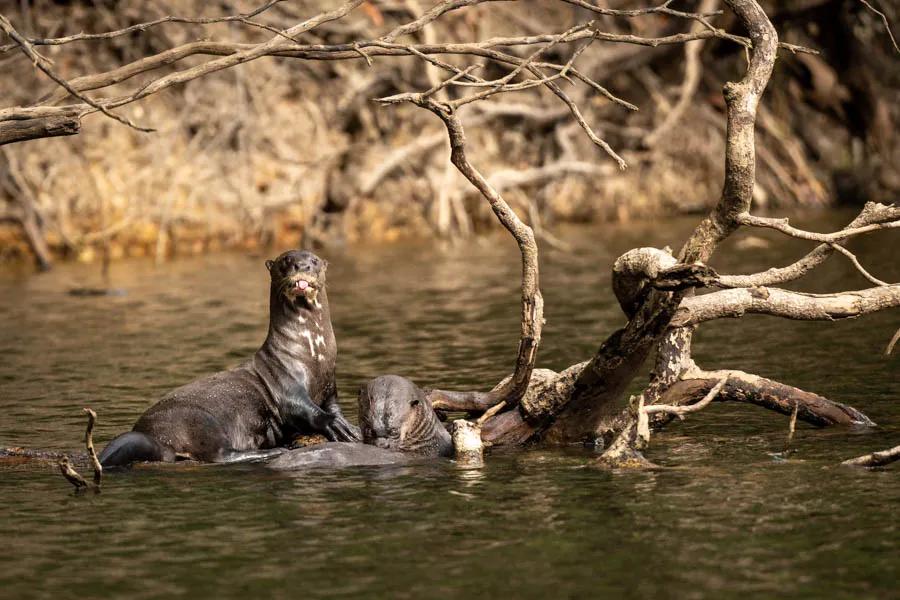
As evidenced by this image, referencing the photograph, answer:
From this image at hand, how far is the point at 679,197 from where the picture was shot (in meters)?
21.1

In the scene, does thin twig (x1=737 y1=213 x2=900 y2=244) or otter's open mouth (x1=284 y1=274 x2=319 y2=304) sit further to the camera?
otter's open mouth (x1=284 y1=274 x2=319 y2=304)

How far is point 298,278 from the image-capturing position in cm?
670

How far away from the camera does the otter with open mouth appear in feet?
19.7

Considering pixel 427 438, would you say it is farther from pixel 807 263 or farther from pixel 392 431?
pixel 807 263

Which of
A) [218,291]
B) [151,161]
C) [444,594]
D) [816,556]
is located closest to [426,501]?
[444,594]

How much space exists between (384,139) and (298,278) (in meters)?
12.3

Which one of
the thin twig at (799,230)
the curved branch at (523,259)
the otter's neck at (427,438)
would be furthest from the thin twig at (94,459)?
the thin twig at (799,230)

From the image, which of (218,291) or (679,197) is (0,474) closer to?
(218,291)

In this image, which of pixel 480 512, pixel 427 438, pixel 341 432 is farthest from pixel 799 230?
pixel 341 432

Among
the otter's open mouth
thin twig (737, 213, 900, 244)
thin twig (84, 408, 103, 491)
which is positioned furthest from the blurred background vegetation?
thin twig (737, 213, 900, 244)

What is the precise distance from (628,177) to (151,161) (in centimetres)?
717

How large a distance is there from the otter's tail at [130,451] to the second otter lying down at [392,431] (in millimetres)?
475

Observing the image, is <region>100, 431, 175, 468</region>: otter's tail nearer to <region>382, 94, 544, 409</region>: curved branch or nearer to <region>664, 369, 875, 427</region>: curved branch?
<region>382, 94, 544, 409</region>: curved branch

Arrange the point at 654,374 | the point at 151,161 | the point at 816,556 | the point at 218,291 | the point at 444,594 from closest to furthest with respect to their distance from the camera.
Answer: the point at 444,594 → the point at 816,556 → the point at 654,374 → the point at 218,291 → the point at 151,161
